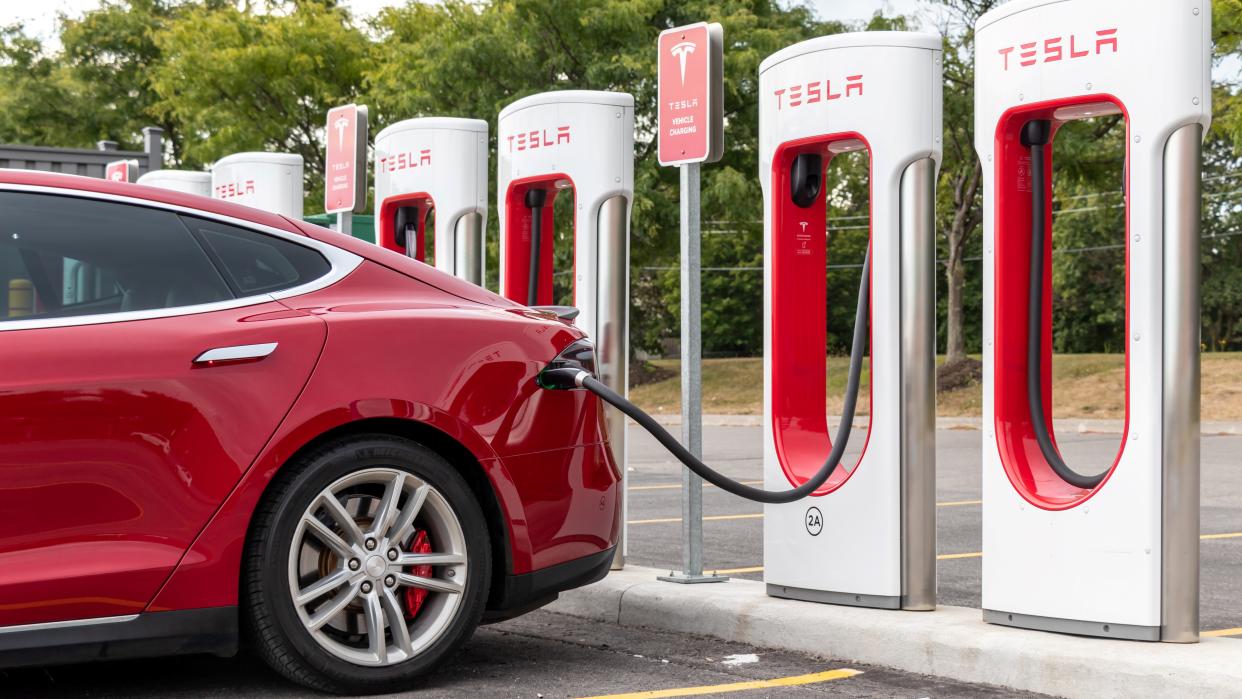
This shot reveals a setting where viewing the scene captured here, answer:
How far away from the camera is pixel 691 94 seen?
5.95m

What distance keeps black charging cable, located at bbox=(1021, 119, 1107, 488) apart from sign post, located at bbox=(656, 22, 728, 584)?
53.1 inches

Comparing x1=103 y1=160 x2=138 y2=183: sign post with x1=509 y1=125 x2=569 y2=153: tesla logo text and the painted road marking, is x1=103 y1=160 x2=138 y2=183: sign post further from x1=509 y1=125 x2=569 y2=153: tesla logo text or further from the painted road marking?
the painted road marking

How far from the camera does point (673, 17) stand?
97.0 feet

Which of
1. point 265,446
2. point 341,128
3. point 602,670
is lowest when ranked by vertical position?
point 602,670

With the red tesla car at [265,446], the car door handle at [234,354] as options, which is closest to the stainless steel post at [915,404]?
the red tesla car at [265,446]

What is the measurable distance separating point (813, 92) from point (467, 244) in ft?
9.80

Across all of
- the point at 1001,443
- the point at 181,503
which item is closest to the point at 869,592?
the point at 1001,443

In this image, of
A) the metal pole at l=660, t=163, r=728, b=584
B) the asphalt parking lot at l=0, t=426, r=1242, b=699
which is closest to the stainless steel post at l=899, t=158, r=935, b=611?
the asphalt parking lot at l=0, t=426, r=1242, b=699

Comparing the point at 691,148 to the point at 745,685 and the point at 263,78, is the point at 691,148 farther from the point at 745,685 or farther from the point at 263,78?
the point at 263,78

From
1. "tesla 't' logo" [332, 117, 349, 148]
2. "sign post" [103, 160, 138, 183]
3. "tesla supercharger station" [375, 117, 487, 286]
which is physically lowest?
"tesla supercharger station" [375, 117, 487, 286]

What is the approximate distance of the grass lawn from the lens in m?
22.2

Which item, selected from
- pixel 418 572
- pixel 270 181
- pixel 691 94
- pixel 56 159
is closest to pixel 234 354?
pixel 418 572

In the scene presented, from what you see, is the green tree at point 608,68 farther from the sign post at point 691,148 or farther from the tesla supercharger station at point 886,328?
the tesla supercharger station at point 886,328

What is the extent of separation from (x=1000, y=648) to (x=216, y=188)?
7947 mm
